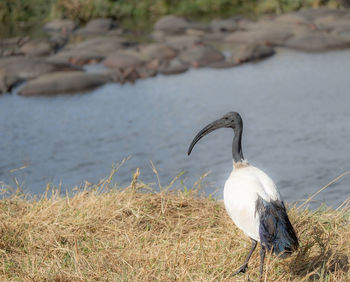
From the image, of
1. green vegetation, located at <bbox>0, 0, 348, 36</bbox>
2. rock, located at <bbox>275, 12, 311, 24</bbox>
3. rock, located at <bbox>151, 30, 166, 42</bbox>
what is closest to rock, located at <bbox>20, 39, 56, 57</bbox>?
rock, located at <bbox>151, 30, 166, 42</bbox>

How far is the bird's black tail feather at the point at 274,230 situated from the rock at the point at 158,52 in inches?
502

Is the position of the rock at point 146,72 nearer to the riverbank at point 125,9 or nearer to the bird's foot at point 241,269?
the riverbank at point 125,9

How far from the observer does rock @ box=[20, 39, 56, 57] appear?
18.7 meters

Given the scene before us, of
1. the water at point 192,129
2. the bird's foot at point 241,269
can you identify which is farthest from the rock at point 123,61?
the bird's foot at point 241,269

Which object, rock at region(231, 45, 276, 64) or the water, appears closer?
the water

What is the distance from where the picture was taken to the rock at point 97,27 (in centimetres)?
2203

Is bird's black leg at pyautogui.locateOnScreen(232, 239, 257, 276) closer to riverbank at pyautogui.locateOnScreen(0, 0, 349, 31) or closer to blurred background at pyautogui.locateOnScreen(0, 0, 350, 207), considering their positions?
blurred background at pyautogui.locateOnScreen(0, 0, 350, 207)

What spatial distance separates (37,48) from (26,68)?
3.18 meters

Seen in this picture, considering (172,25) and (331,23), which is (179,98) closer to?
(331,23)

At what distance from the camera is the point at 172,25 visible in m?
22.0

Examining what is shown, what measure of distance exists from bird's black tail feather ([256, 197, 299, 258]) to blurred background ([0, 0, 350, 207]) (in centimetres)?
190

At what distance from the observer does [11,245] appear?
5586 millimetres

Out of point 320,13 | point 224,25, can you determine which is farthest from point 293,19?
point 224,25

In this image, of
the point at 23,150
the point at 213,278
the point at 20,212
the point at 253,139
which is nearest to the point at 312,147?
the point at 253,139
